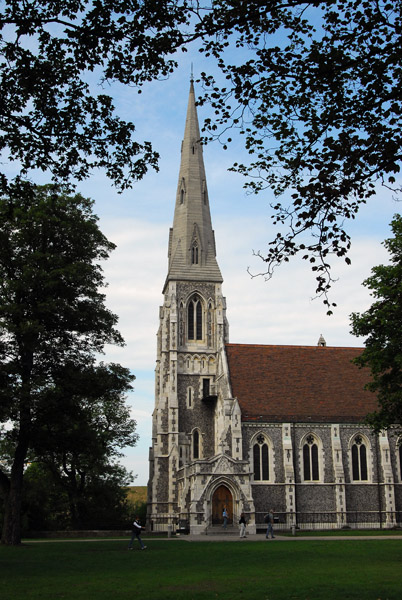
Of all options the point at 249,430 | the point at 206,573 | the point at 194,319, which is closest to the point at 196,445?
the point at 249,430

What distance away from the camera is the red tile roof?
126ft

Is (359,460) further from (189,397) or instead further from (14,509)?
(14,509)

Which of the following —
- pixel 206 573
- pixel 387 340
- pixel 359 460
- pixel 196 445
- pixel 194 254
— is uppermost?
pixel 194 254

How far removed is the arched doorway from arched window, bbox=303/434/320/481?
5.14m

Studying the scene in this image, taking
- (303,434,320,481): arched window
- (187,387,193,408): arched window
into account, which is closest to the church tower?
(187,387,193,408): arched window

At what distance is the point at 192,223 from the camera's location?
49.5m

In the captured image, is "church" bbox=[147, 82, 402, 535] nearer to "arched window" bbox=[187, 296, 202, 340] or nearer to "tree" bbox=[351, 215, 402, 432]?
"arched window" bbox=[187, 296, 202, 340]

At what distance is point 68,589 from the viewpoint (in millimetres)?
11398

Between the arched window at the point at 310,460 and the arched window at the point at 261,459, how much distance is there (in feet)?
7.49

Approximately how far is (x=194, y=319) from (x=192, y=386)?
516 cm

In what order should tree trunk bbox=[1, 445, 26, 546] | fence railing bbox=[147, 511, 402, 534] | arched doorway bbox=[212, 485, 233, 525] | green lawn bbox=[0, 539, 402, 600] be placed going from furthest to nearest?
fence railing bbox=[147, 511, 402, 534] → arched doorway bbox=[212, 485, 233, 525] → tree trunk bbox=[1, 445, 26, 546] → green lawn bbox=[0, 539, 402, 600]

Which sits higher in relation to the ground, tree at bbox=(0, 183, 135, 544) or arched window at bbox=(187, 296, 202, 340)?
arched window at bbox=(187, 296, 202, 340)

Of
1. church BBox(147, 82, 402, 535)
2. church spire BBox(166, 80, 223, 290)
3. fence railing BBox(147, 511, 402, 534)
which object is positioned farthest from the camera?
church spire BBox(166, 80, 223, 290)

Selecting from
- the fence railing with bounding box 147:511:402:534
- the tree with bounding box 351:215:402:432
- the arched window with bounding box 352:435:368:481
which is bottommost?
the fence railing with bounding box 147:511:402:534
